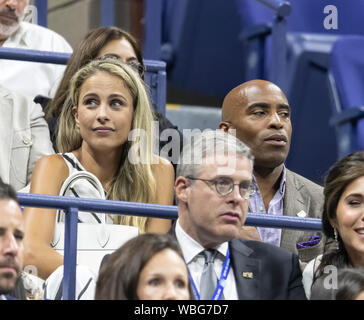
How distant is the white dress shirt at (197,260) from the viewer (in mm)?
4445

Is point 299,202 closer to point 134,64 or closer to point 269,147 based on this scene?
point 269,147

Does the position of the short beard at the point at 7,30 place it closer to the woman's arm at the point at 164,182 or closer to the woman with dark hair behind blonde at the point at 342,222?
the woman's arm at the point at 164,182

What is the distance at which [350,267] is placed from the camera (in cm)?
466

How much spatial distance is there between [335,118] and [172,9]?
202cm

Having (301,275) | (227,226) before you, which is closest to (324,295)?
(301,275)

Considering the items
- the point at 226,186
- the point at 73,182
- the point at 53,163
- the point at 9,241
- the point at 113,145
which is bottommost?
the point at 9,241

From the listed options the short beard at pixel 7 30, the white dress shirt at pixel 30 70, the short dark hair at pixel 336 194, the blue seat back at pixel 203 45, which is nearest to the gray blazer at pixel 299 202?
the short dark hair at pixel 336 194

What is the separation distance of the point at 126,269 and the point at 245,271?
26.0 inches

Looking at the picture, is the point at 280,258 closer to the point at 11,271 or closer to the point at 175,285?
the point at 175,285

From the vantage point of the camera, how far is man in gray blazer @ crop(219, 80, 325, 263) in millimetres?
5398

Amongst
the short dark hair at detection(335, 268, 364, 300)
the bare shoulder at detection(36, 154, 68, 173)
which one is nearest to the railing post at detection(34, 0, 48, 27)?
the bare shoulder at detection(36, 154, 68, 173)

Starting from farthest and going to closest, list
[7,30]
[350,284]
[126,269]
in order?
[7,30] < [350,284] < [126,269]

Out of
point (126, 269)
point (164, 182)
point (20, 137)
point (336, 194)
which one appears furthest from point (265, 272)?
point (20, 137)

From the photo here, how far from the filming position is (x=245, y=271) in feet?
14.7
